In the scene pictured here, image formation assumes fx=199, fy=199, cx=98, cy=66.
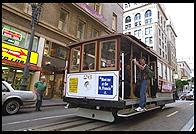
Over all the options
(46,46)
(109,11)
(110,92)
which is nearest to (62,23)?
(46,46)

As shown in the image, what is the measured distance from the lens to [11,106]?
8.20 meters

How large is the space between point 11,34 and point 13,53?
135cm

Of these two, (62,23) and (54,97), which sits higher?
(62,23)

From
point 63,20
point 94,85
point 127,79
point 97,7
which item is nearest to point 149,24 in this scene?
point 97,7

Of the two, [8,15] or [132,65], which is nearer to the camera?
[132,65]

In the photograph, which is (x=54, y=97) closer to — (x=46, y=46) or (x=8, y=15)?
(x=46, y=46)

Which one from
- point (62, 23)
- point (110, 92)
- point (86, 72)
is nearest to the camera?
point (110, 92)

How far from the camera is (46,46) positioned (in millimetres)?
17000

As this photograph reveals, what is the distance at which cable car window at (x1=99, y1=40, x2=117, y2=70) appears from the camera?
246 inches

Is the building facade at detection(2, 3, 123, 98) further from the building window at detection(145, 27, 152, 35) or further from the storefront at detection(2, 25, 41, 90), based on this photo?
the building window at detection(145, 27, 152, 35)

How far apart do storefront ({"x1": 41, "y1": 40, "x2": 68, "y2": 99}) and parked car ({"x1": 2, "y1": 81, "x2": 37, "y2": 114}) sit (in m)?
7.74

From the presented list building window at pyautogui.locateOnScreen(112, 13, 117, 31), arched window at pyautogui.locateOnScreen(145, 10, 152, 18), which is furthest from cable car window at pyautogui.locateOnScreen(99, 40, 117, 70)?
arched window at pyautogui.locateOnScreen(145, 10, 152, 18)

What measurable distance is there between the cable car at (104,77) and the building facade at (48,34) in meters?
7.37

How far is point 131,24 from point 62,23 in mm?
44433
